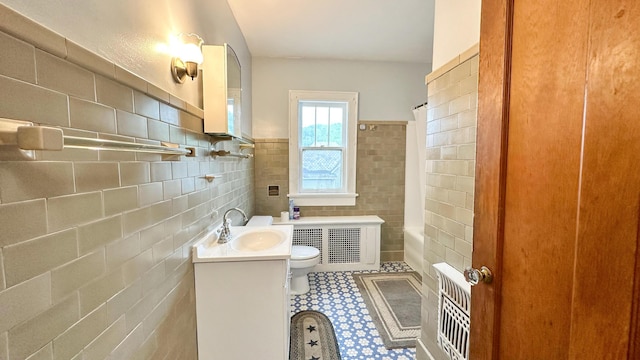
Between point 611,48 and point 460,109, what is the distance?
2.95ft

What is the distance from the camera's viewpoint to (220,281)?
5.11ft

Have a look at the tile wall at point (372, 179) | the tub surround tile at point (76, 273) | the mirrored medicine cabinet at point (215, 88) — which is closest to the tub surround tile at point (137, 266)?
the tub surround tile at point (76, 273)

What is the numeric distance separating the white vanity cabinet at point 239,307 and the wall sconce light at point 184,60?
3.38 feet

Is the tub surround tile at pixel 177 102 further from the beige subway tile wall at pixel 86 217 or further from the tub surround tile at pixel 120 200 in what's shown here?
the tub surround tile at pixel 120 200

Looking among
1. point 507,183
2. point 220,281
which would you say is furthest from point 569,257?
point 220,281

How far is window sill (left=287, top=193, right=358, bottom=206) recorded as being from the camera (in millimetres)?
3470

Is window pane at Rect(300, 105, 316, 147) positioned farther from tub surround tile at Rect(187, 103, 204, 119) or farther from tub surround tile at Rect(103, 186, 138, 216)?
tub surround tile at Rect(103, 186, 138, 216)

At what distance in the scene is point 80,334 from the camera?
0.74 meters

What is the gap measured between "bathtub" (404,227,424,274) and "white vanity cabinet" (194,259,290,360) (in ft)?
7.06

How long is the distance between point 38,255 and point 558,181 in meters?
1.27

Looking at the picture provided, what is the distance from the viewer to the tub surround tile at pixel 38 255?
563 mm

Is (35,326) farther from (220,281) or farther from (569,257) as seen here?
(569,257)

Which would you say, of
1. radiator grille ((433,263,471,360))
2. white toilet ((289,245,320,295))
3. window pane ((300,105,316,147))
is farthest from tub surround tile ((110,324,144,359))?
window pane ((300,105,316,147))

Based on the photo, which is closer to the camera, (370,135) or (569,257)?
(569,257)
